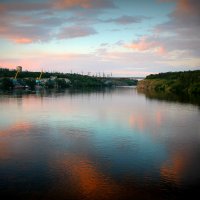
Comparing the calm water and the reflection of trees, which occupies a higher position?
the reflection of trees

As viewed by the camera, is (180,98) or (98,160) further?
(180,98)

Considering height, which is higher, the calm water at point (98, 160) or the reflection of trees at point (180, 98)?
the reflection of trees at point (180, 98)

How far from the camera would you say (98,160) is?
16.9 metres

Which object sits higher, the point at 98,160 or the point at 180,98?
the point at 180,98

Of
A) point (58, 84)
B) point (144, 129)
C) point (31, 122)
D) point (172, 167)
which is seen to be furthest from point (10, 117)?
point (58, 84)

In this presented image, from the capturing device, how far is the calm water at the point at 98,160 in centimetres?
1280

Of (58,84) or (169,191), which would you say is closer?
(169,191)

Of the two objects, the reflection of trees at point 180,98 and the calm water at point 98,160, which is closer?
the calm water at point 98,160

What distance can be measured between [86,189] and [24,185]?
2720 millimetres

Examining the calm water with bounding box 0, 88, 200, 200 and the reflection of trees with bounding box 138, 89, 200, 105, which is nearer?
the calm water with bounding box 0, 88, 200, 200

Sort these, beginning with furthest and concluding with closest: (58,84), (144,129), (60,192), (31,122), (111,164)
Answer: (58,84)
(31,122)
(144,129)
(111,164)
(60,192)

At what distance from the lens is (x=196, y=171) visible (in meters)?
15.2

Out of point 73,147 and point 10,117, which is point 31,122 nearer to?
point 10,117

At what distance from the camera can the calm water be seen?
12.8 meters
